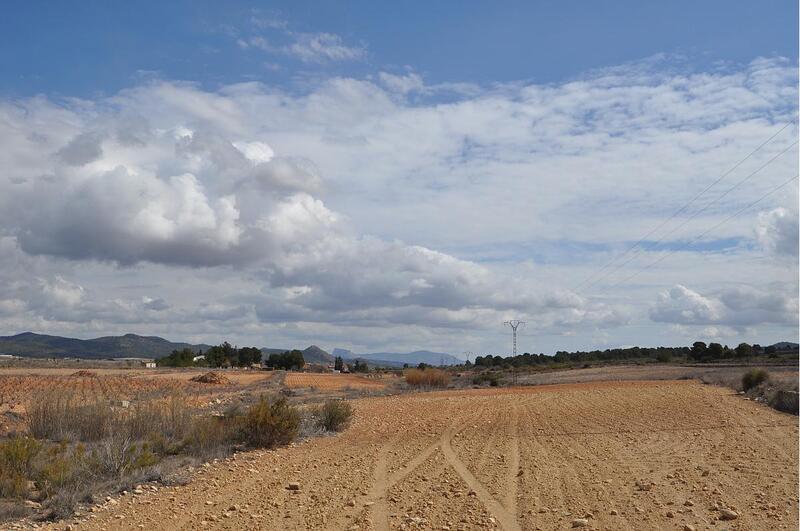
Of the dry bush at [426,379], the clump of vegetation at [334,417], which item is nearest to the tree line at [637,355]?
the dry bush at [426,379]

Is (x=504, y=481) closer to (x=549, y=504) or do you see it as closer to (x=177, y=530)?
(x=549, y=504)

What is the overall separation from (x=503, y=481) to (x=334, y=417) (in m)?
10.6

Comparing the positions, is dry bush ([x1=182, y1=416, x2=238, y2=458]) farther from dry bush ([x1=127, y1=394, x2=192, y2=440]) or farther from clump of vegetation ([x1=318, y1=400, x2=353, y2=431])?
clump of vegetation ([x1=318, y1=400, x2=353, y2=431])

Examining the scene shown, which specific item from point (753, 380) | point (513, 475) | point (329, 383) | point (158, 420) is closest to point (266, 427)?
point (158, 420)

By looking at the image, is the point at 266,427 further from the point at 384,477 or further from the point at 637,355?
the point at 637,355

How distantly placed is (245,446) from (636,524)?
11165 millimetres

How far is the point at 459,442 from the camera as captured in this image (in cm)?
1894

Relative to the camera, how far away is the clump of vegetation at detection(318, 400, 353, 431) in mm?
22812

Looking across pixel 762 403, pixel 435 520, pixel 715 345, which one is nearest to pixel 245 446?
pixel 435 520

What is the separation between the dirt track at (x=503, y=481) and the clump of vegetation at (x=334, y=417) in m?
0.62

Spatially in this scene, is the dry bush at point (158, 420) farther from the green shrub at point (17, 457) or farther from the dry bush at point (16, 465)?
the green shrub at point (17, 457)

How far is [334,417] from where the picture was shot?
2288 cm

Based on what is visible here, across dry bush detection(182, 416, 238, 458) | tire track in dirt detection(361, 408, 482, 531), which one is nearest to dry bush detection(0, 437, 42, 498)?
dry bush detection(182, 416, 238, 458)

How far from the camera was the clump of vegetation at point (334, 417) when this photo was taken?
2281 cm
